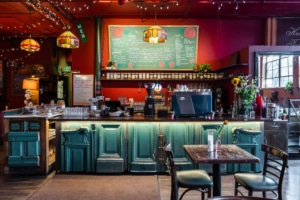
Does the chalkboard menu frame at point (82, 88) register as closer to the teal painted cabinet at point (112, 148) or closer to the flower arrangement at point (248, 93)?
the teal painted cabinet at point (112, 148)

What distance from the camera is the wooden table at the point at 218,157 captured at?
9.40 feet

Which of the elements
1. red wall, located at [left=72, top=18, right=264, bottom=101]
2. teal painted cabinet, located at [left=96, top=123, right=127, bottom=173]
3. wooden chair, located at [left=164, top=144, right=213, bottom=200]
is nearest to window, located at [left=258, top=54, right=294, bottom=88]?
red wall, located at [left=72, top=18, right=264, bottom=101]

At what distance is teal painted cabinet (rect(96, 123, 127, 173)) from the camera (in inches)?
194

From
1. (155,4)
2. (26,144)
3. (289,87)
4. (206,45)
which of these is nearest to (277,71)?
(289,87)

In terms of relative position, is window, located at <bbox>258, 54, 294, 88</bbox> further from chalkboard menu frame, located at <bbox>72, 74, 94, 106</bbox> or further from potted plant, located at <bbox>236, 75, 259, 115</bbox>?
chalkboard menu frame, located at <bbox>72, 74, 94, 106</bbox>

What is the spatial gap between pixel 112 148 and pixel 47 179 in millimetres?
1218

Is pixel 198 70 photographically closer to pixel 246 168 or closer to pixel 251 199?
pixel 246 168

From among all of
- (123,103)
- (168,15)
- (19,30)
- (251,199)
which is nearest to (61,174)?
(123,103)

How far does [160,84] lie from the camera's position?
7945mm

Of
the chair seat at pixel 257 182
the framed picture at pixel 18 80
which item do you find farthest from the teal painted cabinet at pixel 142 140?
the framed picture at pixel 18 80

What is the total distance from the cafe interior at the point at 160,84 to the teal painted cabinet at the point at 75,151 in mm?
19

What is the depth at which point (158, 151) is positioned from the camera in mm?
4953

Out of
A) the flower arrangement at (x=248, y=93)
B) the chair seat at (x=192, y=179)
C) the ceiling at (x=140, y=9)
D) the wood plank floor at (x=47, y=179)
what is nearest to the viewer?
the chair seat at (x=192, y=179)

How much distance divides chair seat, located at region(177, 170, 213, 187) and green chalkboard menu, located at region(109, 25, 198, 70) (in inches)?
196
